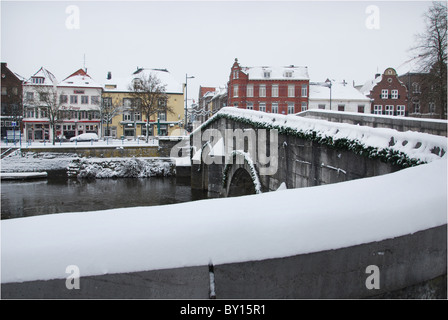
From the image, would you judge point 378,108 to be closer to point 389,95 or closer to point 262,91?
point 389,95

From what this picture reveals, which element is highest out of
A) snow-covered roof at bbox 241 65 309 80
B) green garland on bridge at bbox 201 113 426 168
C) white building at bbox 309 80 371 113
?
snow-covered roof at bbox 241 65 309 80

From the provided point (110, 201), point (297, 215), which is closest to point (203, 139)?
point (110, 201)

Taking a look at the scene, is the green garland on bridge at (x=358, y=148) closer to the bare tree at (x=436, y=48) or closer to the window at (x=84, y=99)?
the bare tree at (x=436, y=48)

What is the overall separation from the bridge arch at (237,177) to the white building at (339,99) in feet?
93.7

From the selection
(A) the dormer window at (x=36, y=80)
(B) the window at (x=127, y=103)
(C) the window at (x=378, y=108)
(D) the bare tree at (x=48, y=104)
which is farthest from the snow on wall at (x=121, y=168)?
(C) the window at (x=378, y=108)

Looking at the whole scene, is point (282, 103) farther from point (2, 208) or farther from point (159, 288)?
point (159, 288)

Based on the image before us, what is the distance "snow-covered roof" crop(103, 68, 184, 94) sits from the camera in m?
51.1

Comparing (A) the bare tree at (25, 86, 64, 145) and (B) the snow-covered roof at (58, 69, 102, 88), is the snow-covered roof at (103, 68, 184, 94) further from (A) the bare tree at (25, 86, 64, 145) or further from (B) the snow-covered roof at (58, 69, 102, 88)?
(A) the bare tree at (25, 86, 64, 145)

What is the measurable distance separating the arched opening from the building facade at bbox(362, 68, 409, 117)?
33238mm

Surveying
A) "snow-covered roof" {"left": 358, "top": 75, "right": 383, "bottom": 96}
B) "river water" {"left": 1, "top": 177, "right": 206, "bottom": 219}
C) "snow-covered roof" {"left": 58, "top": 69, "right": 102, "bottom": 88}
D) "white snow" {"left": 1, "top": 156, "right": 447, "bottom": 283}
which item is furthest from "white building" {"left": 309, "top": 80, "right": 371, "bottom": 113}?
"white snow" {"left": 1, "top": 156, "right": 447, "bottom": 283}

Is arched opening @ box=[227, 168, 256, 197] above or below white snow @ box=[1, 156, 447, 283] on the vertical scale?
below

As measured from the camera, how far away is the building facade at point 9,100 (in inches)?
A: 1727

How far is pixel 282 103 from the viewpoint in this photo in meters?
46.5

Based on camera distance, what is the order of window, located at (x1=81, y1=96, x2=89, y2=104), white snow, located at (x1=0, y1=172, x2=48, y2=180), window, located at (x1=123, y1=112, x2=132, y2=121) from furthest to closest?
window, located at (x1=123, y1=112, x2=132, y2=121) < window, located at (x1=81, y1=96, x2=89, y2=104) < white snow, located at (x1=0, y1=172, x2=48, y2=180)
